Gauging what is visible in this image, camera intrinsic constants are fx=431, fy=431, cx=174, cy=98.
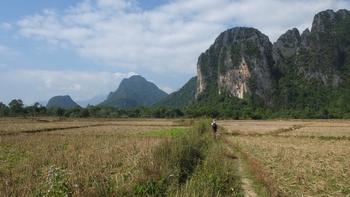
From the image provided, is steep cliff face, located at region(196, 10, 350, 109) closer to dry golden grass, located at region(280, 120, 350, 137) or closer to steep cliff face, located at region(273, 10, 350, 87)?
steep cliff face, located at region(273, 10, 350, 87)

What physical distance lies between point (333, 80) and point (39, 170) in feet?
376

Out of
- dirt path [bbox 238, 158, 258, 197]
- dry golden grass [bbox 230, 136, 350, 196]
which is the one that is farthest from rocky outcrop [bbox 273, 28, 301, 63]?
dirt path [bbox 238, 158, 258, 197]

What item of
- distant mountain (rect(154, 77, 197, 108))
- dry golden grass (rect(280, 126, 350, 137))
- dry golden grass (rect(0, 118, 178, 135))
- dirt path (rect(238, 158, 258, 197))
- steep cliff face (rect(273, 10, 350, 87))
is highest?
steep cliff face (rect(273, 10, 350, 87))

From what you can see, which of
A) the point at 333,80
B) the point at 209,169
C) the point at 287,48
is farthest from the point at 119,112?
the point at 209,169

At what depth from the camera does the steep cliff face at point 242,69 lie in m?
126

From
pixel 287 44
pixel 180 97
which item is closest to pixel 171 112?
pixel 287 44

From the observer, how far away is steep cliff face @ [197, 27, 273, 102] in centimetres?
12581

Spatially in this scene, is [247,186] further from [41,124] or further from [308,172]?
[41,124]

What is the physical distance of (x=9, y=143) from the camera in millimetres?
21516

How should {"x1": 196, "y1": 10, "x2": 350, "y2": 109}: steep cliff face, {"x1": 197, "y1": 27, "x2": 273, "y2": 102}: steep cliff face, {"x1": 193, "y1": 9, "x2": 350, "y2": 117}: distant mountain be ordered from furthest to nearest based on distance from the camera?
{"x1": 197, "y1": 27, "x2": 273, "y2": 102}: steep cliff face < {"x1": 196, "y1": 10, "x2": 350, "y2": 109}: steep cliff face < {"x1": 193, "y1": 9, "x2": 350, "y2": 117}: distant mountain

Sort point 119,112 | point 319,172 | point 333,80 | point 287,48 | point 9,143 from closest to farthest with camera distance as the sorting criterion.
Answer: point 319,172 < point 9,143 < point 119,112 < point 333,80 < point 287,48

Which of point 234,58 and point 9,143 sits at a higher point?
point 234,58

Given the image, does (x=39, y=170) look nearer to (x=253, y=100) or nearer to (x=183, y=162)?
(x=183, y=162)

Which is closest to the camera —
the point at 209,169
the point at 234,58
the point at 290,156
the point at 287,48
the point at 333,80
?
the point at 209,169
